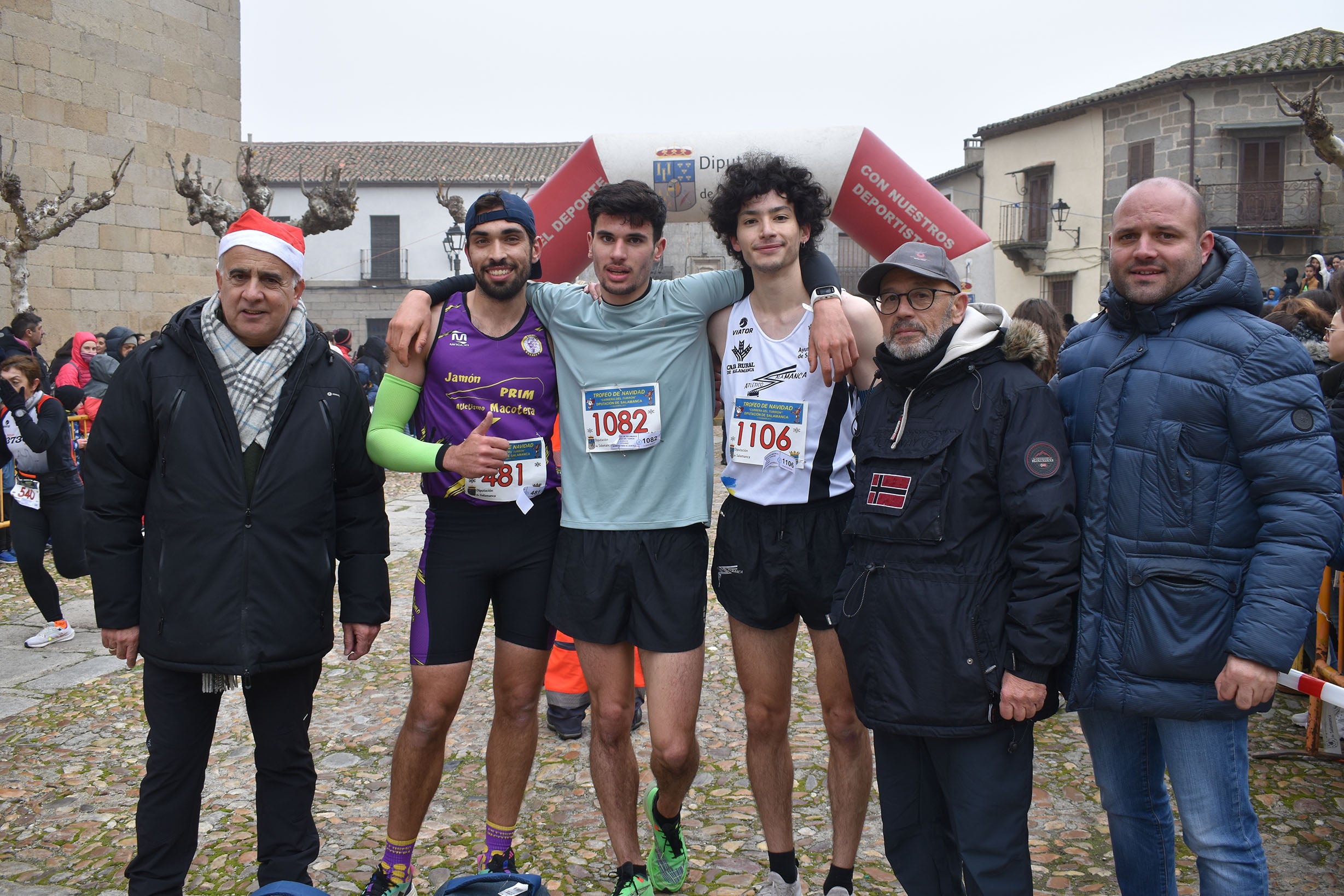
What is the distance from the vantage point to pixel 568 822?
146 inches

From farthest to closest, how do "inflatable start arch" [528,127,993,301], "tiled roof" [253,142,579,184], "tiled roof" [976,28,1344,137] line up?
"tiled roof" [253,142,579,184], "tiled roof" [976,28,1344,137], "inflatable start arch" [528,127,993,301]

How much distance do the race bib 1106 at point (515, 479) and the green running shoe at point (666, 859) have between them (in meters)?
1.13

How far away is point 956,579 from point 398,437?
1.70 metres

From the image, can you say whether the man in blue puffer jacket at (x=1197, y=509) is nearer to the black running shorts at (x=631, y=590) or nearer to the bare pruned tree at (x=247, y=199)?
the black running shorts at (x=631, y=590)

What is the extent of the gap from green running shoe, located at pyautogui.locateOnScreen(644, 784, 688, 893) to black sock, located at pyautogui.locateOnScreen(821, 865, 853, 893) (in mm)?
507

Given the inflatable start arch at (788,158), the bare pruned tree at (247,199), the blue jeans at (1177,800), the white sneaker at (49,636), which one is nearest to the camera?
the blue jeans at (1177,800)

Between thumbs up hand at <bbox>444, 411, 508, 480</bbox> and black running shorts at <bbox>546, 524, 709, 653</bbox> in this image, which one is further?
black running shorts at <bbox>546, 524, 709, 653</bbox>

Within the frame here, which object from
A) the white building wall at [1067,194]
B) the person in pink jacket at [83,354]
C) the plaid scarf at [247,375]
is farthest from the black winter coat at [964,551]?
the white building wall at [1067,194]

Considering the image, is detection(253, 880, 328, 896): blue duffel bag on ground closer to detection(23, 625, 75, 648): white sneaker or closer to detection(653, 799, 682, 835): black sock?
detection(653, 799, 682, 835): black sock

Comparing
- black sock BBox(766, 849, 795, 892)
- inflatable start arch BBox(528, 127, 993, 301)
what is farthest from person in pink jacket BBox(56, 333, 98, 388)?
black sock BBox(766, 849, 795, 892)

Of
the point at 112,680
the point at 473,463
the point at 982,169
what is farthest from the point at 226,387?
the point at 982,169

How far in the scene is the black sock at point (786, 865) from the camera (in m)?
3.07

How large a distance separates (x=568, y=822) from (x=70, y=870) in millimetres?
1713

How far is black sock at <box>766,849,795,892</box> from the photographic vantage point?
3068mm
